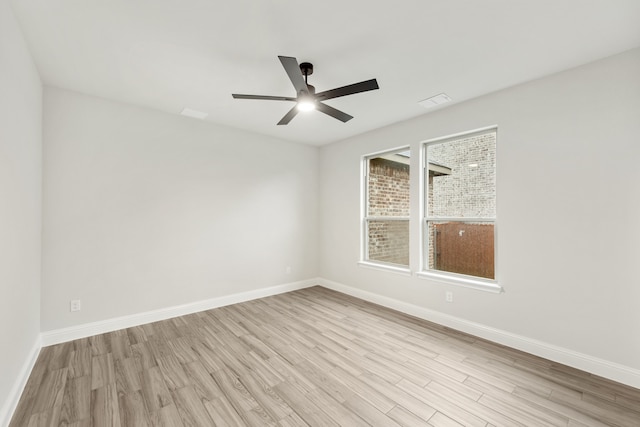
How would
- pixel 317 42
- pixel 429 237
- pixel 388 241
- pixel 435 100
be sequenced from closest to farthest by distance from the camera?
pixel 317 42
pixel 435 100
pixel 429 237
pixel 388 241

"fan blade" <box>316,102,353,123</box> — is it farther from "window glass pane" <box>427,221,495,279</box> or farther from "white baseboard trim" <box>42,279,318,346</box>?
"white baseboard trim" <box>42,279,318,346</box>

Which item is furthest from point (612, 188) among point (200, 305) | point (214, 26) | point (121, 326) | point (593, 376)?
point (121, 326)

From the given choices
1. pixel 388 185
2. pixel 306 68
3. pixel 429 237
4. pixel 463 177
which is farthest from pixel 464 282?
pixel 306 68

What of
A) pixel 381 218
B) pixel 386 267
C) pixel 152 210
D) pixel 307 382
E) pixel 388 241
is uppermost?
pixel 152 210

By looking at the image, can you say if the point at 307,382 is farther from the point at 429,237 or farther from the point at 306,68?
the point at 306,68

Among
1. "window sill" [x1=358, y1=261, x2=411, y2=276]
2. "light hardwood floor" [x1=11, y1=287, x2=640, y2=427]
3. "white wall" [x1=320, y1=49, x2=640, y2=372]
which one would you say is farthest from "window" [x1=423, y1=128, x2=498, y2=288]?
"light hardwood floor" [x1=11, y1=287, x2=640, y2=427]

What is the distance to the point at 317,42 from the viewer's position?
2174mm

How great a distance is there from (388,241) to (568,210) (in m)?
2.19

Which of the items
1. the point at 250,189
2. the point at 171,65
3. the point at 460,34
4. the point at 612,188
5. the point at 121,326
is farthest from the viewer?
the point at 250,189

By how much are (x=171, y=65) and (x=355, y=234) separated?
10.9ft

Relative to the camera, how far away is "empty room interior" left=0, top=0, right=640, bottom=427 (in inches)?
75.9

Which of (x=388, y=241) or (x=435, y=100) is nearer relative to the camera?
(x=435, y=100)

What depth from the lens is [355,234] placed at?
4.63 m

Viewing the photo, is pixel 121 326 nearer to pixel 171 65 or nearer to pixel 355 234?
pixel 171 65
